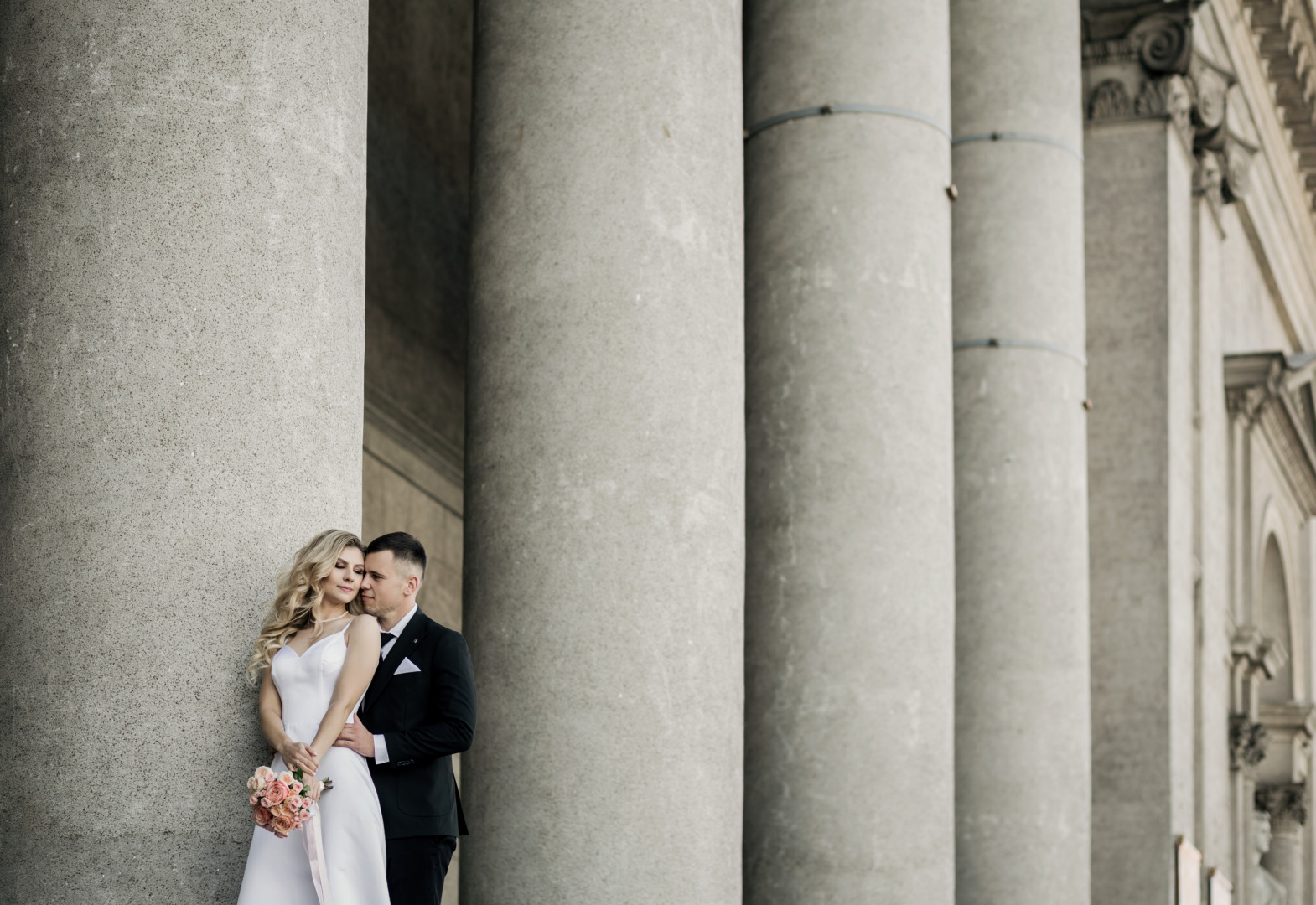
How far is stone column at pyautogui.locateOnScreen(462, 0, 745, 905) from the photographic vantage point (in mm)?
6043

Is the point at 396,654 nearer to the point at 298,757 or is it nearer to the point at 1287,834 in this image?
the point at 298,757

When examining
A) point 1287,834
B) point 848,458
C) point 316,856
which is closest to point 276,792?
point 316,856

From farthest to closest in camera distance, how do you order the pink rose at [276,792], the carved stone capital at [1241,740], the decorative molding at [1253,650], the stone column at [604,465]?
1. the decorative molding at [1253,650]
2. the carved stone capital at [1241,740]
3. the stone column at [604,465]
4. the pink rose at [276,792]

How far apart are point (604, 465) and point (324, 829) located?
2.28 meters

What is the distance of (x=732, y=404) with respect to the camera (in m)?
6.62

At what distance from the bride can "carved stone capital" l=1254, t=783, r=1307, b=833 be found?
24282 mm

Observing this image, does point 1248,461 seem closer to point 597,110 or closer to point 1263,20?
point 1263,20

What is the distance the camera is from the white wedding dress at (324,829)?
13.2 ft

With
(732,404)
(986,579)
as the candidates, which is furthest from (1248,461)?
(732,404)

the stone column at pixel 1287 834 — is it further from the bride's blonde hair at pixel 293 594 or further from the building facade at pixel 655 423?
the bride's blonde hair at pixel 293 594

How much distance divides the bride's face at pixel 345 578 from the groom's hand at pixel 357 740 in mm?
373

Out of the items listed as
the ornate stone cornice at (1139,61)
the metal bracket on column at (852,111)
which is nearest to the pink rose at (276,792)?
the metal bracket on column at (852,111)

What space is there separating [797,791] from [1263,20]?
61.1ft

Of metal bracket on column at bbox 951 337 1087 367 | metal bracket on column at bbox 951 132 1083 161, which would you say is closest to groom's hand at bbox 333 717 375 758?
metal bracket on column at bbox 951 337 1087 367
